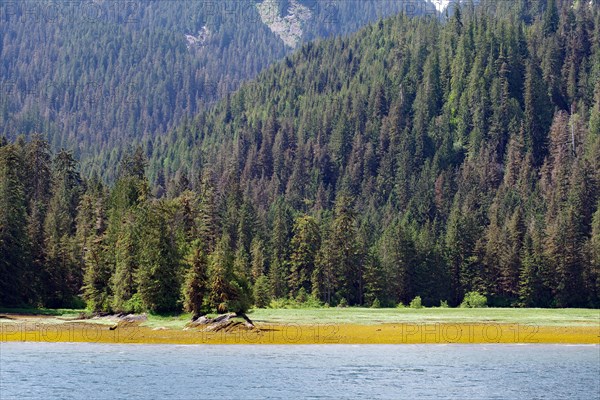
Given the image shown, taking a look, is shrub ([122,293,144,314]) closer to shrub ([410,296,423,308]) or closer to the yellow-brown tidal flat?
the yellow-brown tidal flat

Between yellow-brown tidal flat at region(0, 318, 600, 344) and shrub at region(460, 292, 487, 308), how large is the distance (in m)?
47.0

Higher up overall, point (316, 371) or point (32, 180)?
point (32, 180)

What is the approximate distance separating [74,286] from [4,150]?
79.2 feet

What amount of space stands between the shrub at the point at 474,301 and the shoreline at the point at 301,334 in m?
46.8

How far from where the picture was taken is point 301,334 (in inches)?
3494

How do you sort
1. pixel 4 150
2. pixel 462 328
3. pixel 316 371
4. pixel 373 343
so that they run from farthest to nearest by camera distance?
pixel 4 150 → pixel 462 328 → pixel 373 343 → pixel 316 371

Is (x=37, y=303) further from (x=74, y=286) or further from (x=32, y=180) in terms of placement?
(x=32, y=180)

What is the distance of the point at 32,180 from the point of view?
15375 centimetres

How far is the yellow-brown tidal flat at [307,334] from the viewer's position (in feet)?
281

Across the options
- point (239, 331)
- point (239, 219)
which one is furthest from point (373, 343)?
point (239, 219)

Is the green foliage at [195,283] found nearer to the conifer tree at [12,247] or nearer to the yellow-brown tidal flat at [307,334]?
the yellow-brown tidal flat at [307,334]

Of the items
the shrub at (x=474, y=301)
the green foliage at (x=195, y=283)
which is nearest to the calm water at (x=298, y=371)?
A: the green foliage at (x=195, y=283)

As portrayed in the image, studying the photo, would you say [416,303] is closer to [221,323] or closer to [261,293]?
[261,293]

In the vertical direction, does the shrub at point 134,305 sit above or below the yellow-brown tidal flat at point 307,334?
above
